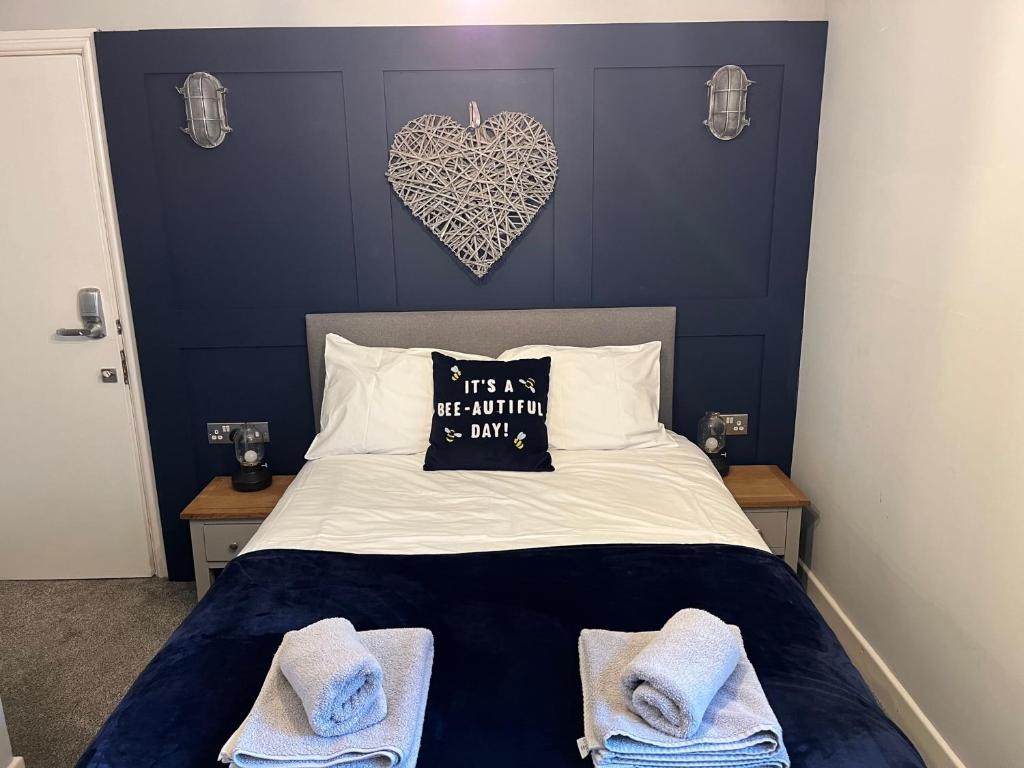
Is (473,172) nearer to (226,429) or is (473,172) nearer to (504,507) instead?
(504,507)

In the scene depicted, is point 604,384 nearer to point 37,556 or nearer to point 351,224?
point 351,224

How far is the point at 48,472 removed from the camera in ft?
10.1

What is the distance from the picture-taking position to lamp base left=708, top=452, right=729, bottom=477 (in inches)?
117

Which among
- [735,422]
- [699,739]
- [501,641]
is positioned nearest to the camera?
[699,739]

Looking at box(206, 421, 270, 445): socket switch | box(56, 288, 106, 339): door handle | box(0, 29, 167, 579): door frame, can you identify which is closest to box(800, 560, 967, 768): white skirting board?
box(206, 421, 270, 445): socket switch

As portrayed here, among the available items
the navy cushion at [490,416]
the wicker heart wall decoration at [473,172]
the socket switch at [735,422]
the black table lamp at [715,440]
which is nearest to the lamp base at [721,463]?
the black table lamp at [715,440]

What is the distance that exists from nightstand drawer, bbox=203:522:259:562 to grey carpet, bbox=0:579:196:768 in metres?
0.34

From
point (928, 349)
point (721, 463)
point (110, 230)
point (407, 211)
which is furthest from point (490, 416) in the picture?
point (110, 230)

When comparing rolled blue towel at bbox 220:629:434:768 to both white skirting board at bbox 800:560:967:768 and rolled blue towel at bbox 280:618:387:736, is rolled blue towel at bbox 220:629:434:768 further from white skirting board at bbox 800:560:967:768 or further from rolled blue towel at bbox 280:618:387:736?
white skirting board at bbox 800:560:967:768

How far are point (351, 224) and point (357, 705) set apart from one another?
6.51 feet

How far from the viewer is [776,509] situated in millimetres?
2797

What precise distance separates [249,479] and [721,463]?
1.84 m

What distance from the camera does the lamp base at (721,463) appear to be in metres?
2.96

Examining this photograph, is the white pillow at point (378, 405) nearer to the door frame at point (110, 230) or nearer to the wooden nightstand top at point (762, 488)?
the door frame at point (110, 230)
